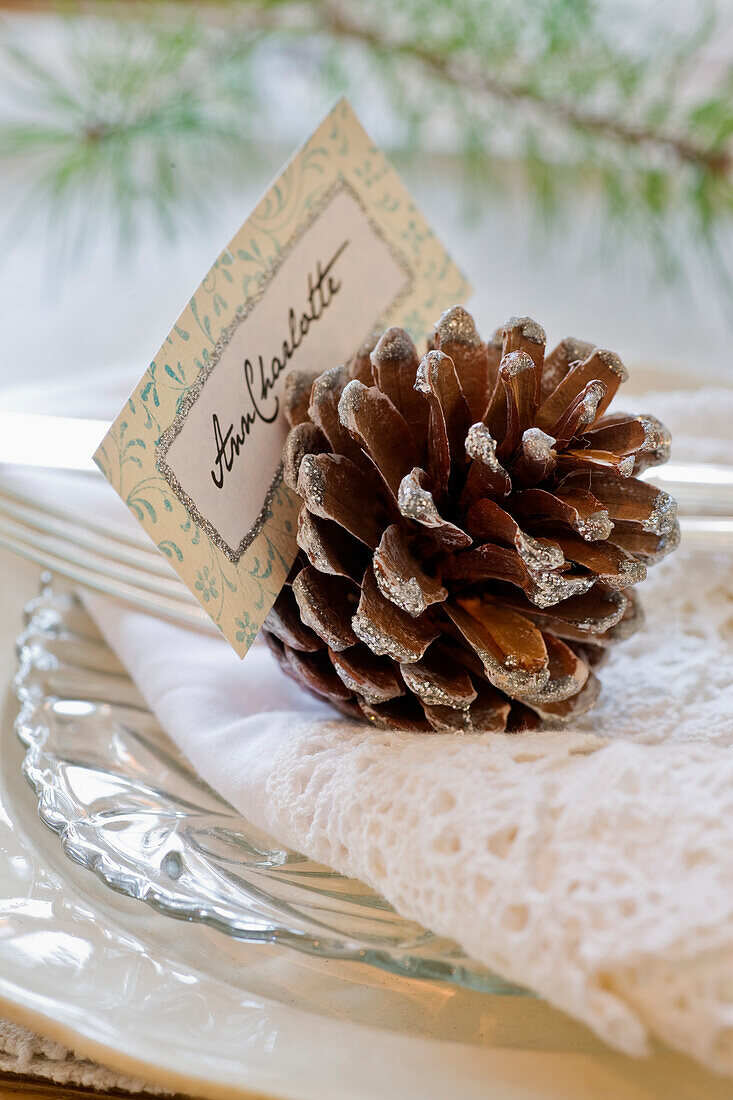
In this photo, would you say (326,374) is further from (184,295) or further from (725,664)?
(184,295)

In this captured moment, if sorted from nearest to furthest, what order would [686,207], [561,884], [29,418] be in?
[561,884], [29,418], [686,207]

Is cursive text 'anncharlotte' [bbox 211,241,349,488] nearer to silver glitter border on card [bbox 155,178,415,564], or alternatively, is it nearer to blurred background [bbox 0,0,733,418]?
silver glitter border on card [bbox 155,178,415,564]

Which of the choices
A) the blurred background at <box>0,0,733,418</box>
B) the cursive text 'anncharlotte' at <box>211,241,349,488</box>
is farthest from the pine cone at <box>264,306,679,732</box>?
the blurred background at <box>0,0,733,418</box>

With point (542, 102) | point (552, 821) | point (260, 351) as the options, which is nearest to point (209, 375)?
point (260, 351)

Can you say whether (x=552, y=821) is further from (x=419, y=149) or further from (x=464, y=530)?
(x=419, y=149)

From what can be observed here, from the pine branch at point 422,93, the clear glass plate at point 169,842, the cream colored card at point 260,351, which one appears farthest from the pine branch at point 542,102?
the clear glass plate at point 169,842

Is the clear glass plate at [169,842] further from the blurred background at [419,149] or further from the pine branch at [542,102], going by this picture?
the pine branch at [542,102]

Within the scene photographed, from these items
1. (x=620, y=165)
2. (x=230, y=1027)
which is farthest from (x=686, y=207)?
(x=230, y=1027)

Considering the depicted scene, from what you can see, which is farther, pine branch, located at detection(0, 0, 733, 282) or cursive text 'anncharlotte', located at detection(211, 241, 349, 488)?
pine branch, located at detection(0, 0, 733, 282)
